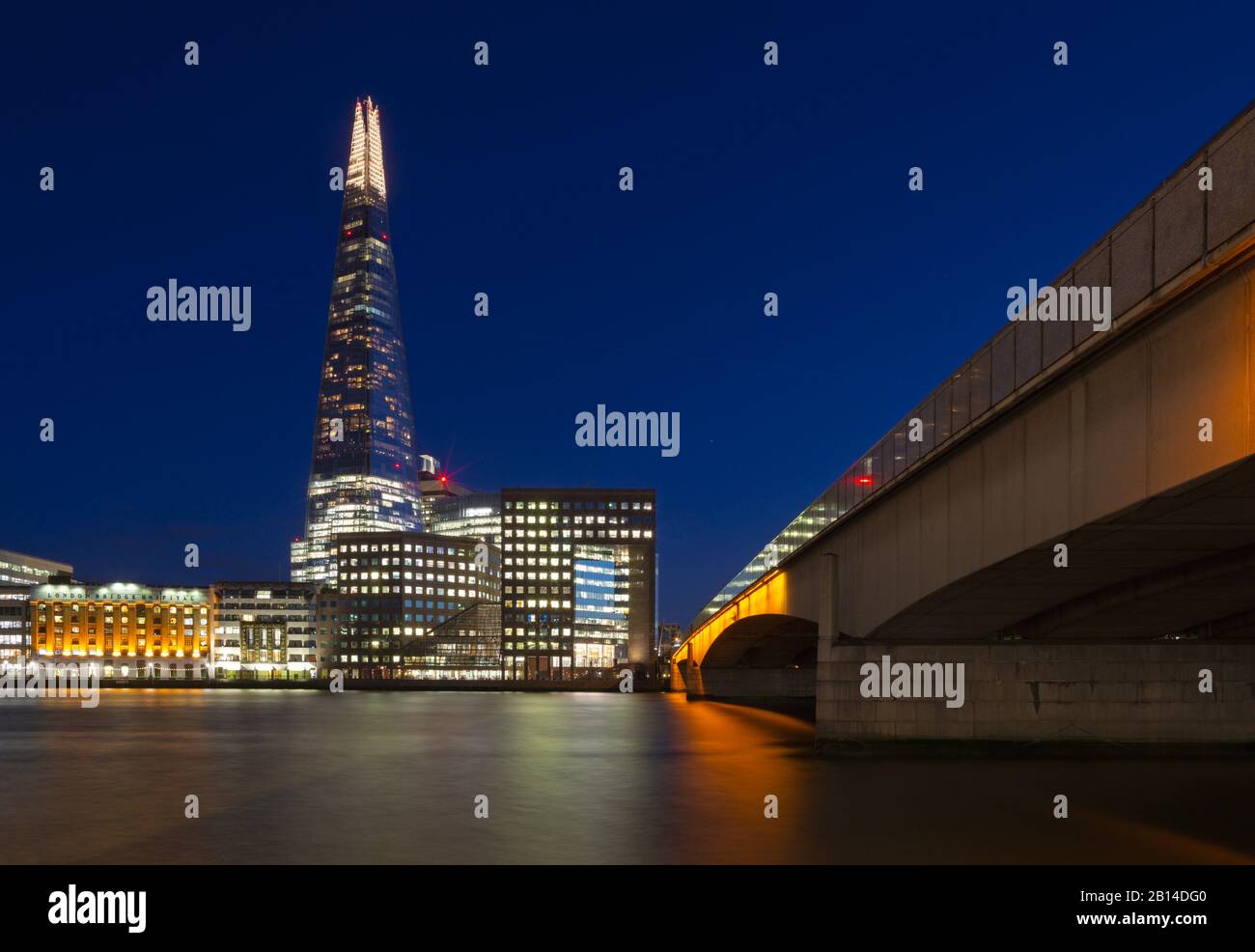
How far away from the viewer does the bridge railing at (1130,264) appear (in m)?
13.8

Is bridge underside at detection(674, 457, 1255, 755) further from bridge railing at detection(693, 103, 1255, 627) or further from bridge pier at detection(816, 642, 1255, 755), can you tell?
bridge railing at detection(693, 103, 1255, 627)

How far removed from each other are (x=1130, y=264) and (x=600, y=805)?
789 inches

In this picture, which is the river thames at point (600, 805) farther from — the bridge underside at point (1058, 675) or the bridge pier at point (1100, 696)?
the bridge underside at point (1058, 675)

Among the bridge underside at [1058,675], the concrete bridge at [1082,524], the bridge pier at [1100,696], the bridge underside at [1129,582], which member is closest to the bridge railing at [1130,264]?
the concrete bridge at [1082,524]

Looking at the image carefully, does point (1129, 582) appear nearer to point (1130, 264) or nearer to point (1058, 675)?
point (1058, 675)

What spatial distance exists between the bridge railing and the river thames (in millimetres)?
8808

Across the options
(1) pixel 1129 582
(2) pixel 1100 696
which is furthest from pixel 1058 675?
(1) pixel 1129 582

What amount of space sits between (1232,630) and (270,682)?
16535cm

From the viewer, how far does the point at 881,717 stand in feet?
125

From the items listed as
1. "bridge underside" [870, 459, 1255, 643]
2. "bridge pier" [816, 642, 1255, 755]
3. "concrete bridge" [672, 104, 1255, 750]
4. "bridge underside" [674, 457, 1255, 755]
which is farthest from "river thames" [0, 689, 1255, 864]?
"bridge underside" [870, 459, 1255, 643]

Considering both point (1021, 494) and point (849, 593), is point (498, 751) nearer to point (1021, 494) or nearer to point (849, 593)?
point (849, 593)

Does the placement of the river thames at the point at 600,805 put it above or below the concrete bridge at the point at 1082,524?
below

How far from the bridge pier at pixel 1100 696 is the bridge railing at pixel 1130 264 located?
399 inches
